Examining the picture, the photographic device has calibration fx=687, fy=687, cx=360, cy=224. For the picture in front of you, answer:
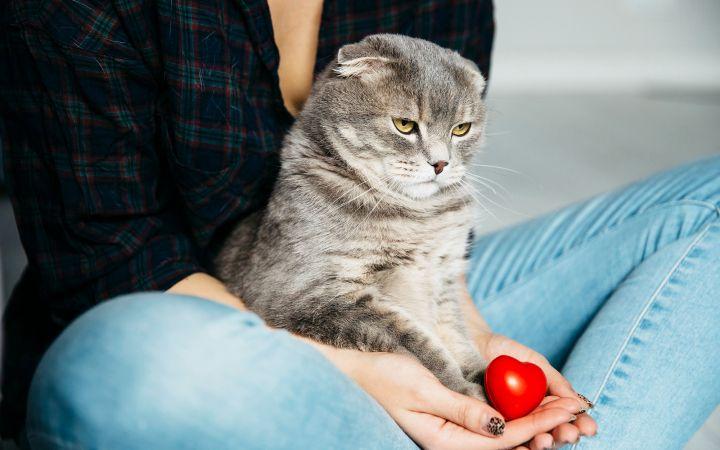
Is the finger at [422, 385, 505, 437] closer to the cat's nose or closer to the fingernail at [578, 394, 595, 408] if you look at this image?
the fingernail at [578, 394, 595, 408]

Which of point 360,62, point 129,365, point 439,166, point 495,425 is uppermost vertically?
point 360,62

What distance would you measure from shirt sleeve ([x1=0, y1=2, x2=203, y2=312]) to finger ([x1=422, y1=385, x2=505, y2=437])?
583mm

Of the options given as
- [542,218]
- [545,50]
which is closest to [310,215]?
[542,218]

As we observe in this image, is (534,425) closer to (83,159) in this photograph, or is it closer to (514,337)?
(514,337)

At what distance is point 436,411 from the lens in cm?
109

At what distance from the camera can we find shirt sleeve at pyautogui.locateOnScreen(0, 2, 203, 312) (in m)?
1.26

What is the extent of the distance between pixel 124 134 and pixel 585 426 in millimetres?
988

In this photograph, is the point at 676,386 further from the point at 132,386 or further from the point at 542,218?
the point at 132,386

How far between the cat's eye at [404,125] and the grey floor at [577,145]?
1372 mm

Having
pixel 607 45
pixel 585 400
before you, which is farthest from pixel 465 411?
pixel 607 45

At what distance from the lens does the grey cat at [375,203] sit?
130 cm

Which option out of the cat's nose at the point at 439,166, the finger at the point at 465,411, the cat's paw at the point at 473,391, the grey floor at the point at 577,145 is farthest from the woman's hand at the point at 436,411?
the grey floor at the point at 577,145

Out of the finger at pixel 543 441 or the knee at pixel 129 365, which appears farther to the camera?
the finger at pixel 543 441

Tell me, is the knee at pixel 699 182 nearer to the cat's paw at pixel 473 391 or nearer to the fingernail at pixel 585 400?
the fingernail at pixel 585 400
